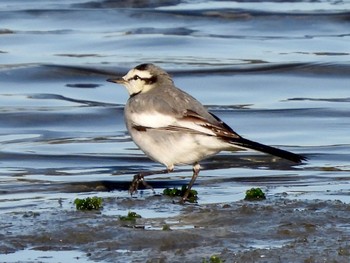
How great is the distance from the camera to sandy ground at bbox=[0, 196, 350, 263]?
25.9 feet

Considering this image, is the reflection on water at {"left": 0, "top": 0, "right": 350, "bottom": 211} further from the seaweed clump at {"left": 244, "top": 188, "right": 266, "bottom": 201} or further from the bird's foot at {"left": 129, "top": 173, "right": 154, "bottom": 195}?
the bird's foot at {"left": 129, "top": 173, "right": 154, "bottom": 195}

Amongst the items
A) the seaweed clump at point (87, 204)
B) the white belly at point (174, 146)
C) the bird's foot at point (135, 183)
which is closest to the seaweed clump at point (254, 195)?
the white belly at point (174, 146)

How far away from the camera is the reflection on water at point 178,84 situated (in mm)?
11773

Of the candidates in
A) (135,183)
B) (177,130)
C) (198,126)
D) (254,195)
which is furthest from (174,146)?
(254,195)

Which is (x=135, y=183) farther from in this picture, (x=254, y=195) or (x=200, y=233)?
(x=200, y=233)

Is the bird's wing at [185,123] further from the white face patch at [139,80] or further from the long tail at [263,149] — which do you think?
the white face patch at [139,80]

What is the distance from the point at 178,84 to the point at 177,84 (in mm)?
15

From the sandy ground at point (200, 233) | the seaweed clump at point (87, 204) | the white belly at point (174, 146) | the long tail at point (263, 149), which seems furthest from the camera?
the white belly at point (174, 146)

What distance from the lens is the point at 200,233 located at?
8516 mm

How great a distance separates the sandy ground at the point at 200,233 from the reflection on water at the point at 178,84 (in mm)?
1001

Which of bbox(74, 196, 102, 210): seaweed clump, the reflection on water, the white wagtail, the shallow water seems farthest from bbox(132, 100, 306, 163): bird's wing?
bbox(74, 196, 102, 210): seaweed clump

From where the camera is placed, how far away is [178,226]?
8945mm

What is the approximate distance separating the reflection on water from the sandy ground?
3.29ft

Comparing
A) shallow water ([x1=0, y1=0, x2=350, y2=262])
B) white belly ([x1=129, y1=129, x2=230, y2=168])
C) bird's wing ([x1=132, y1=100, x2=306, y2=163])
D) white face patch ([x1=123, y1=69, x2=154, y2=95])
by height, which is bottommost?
shallow water ([x1=0, y1=0, x2=350, y2=262])
